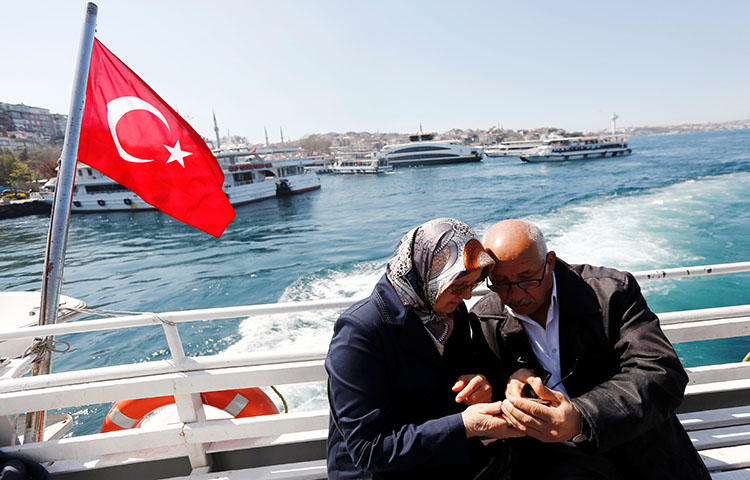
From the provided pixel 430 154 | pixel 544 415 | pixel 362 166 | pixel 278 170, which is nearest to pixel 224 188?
pixel 278 170

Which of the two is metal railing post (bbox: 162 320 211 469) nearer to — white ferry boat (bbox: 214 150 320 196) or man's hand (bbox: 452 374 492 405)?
man's hand (bbox: 452 374 492 405)

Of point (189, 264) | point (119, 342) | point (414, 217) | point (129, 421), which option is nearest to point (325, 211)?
point (414, 217)

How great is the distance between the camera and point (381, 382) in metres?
1.23

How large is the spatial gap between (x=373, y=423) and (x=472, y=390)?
1.04 feet

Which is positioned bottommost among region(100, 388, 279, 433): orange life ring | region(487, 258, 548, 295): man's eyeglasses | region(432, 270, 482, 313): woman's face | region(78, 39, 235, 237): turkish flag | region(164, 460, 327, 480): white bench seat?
region(164, 460, 327, 480): white bench seat

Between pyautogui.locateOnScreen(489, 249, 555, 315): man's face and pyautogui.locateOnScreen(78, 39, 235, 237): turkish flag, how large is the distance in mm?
1855

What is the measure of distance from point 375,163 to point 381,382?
5525cm

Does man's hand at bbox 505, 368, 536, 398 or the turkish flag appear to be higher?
the turkish flag

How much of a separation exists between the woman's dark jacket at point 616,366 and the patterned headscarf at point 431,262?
0.42 meters

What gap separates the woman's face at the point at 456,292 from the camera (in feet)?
3.98

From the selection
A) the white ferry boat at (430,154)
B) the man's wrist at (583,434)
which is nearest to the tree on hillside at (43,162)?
the white ferry boat at (430,154)

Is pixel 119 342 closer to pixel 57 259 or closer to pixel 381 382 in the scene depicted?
pixel 57 259

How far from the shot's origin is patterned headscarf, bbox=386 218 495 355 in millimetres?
1189

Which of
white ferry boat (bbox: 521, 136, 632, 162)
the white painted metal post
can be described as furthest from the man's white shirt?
white ferry boat (bbox: 521, 136, 632, 162)
